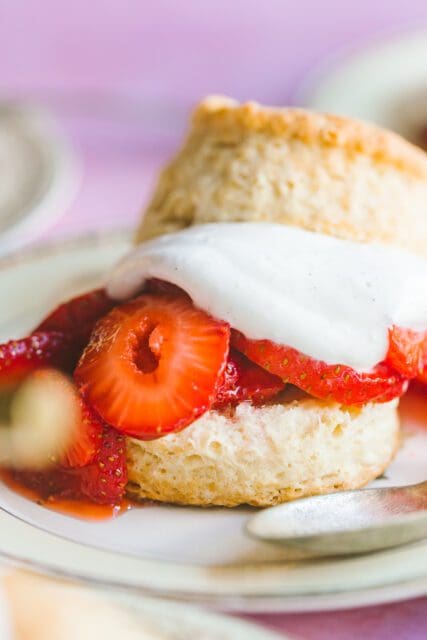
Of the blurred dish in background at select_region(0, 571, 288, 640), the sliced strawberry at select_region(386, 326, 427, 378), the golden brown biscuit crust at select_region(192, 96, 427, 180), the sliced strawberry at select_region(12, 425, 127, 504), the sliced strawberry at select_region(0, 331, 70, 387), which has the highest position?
the golden brown biscuit crust at select_region(192, 96, 427, 180)

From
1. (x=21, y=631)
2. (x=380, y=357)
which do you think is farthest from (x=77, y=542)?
(x=380, y=357)

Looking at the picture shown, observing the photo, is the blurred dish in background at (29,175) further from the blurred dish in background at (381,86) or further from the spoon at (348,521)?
the spoon at (348,521)

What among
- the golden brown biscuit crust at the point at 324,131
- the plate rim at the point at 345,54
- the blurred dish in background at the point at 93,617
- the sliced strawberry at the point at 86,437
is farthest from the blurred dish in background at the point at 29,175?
the blurred dish in background at the point at 93,617

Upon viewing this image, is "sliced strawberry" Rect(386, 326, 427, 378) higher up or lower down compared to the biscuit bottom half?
higher up

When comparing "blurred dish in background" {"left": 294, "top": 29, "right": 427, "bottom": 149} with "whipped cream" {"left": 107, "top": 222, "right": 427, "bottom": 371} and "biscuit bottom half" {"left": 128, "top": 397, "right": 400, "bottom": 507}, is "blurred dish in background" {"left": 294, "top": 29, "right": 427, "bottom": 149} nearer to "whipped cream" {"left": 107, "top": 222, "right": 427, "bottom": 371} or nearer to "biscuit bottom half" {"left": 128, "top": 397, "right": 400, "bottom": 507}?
"whipped cream" {"left": 107, "top": 222, "right": 427, "bottom": 371}

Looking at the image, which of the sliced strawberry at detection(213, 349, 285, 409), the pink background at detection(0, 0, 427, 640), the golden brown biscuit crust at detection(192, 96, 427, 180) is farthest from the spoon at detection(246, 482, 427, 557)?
the pink background at detection(0, 0, 427, 640)
